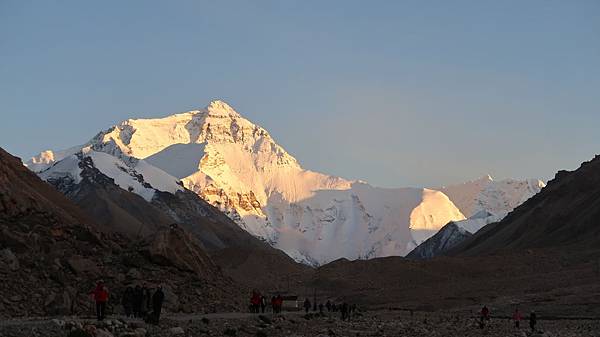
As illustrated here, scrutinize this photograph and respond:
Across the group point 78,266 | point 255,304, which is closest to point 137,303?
point 78,266

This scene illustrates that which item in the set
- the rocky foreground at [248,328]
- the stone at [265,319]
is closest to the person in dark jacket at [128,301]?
the rocky foreground at [248,328]

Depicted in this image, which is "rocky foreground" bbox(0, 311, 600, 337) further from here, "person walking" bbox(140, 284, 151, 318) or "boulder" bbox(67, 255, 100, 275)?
"boulder" bbox(67, 255, 100, 275)

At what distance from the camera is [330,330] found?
35906 mm

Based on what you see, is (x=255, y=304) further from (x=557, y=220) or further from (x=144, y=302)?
(x=557, y=220)

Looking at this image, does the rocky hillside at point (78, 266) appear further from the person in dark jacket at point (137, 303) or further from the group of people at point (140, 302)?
the person in dark jacket at point (137, 303)

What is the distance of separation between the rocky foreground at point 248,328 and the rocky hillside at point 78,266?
13.4ft

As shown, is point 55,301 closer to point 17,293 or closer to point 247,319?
point 17,293

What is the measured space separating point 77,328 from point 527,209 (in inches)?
5605

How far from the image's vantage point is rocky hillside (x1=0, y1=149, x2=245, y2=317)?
112ft

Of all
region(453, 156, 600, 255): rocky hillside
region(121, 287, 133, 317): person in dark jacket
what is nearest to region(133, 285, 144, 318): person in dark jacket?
region(121, 287, 133, 317): person in dark jacket

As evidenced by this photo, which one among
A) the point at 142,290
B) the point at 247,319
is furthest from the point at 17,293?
the point at 247,319

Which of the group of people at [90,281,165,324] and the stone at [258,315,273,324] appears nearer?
the group of people at [90,281,165,324]

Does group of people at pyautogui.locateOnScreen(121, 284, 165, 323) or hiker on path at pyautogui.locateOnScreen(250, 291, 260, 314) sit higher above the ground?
hiker on path at pyautogui.locateOnScreen(250, 291, 260, 314)

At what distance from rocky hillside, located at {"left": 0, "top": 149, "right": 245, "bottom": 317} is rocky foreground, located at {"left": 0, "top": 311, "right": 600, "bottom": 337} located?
409 centimetres
